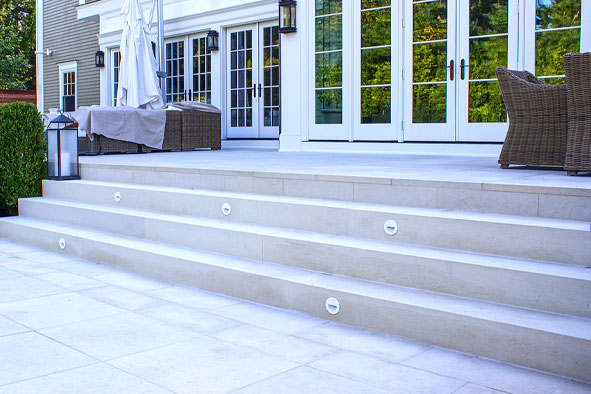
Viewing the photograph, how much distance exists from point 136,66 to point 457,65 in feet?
18.4

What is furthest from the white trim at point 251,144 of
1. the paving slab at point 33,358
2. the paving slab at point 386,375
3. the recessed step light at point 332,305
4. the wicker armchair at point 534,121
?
the paving slab at point 386,375

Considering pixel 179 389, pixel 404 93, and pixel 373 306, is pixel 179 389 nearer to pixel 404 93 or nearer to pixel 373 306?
pixel 373 306

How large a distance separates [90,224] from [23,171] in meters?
1.46

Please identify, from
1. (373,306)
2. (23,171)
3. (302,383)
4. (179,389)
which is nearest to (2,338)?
(179,389)

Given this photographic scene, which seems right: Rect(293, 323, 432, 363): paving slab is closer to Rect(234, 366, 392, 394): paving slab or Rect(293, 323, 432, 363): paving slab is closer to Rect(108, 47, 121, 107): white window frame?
Rect(234, 366, 392, 394): paving slab

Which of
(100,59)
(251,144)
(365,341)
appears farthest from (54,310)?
(100,59)

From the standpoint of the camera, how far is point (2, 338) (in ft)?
9.75

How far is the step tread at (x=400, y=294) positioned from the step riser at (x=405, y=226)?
323 millimetres

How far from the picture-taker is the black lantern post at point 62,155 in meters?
6.29

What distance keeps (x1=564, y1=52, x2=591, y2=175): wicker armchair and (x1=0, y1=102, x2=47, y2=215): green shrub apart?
4.98 meters

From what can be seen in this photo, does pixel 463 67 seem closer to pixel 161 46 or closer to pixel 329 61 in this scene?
pixel 329 61

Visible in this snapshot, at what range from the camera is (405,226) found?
3.44 m

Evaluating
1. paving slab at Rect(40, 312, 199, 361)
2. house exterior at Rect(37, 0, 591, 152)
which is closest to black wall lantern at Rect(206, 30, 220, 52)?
house exterior at Rect(37, 0, 591, 152)

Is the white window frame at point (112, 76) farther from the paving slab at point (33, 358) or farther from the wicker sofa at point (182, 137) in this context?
the paving slab at point (33, 358)
